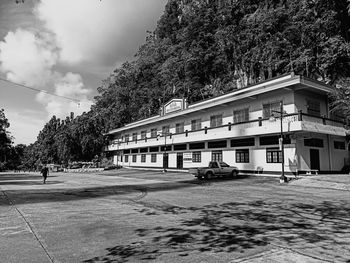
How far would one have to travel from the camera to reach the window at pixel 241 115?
93.5 ft

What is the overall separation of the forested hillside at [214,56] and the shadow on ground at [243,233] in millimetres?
21155

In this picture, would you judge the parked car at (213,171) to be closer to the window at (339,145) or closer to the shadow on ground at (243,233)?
the window at (339,145)

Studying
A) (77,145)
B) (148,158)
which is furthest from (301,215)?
(77,145)

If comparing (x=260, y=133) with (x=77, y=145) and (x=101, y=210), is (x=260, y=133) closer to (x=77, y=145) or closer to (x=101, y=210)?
(x=101, y=210)

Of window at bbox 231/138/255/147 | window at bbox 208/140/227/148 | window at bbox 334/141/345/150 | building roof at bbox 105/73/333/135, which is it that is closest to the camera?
building roof at bbox 105/73/333/135

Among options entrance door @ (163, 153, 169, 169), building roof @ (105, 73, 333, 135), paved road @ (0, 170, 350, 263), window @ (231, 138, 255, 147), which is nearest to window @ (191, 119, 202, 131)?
building roof @ (105, 73, 333, 135)

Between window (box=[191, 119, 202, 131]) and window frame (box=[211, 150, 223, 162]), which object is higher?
window (box=[191, 119, 202, 131])

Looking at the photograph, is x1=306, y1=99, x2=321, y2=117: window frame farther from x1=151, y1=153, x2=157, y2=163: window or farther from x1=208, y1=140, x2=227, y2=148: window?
x1=151, y1=153, x2=157, y2=163: window

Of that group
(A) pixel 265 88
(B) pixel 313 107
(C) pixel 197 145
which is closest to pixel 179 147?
(C) pixel 197 145

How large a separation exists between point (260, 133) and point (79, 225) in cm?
2041

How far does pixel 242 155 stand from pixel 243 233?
21.8 meters

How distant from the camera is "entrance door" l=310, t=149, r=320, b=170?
2416cm

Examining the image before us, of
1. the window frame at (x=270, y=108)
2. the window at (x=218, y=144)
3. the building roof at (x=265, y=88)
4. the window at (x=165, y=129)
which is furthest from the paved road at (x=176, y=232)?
the window at (x=165, y=129)

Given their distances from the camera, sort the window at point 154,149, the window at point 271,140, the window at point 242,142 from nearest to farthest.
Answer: the window at point 271,140 → the window at point 242,142 → the window at point 154,149
